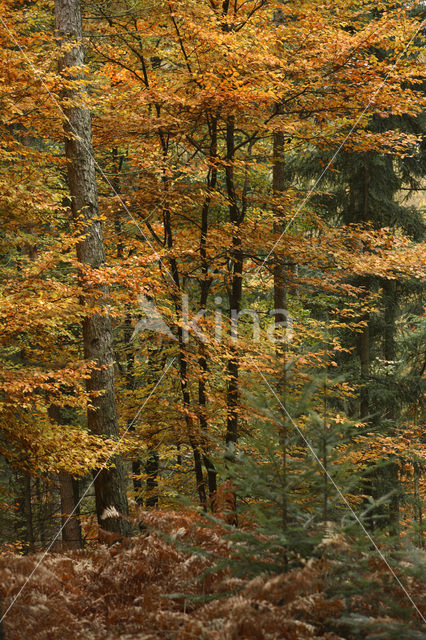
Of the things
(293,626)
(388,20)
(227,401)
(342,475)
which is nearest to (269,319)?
(227,401)

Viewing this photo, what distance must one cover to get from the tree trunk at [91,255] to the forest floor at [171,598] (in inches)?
127

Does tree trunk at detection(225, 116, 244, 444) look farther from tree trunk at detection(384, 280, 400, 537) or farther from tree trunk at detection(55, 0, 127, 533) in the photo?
tree trunk at detection(384, 280, 400, 537)

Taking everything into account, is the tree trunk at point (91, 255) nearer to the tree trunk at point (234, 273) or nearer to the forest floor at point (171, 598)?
the tree trunk at point (234, 273)

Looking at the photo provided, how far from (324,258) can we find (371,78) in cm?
272

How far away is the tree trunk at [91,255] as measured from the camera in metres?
6.67

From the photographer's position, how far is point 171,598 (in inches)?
113

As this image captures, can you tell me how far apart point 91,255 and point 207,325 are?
2.16 metres

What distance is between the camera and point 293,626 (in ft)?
7.82

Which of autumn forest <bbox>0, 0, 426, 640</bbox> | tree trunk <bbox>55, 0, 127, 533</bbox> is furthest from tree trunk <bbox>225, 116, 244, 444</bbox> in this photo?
tree trunk <bbox>55, 0, 127, 533</bbox>

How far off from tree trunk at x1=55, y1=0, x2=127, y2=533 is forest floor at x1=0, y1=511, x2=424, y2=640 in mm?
3232

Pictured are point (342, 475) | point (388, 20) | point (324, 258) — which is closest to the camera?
point (342, 475)

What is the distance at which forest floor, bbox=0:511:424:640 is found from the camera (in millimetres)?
2398

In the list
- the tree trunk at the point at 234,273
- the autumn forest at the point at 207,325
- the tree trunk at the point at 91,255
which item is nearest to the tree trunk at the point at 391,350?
the autumn forest at the point at 207,325

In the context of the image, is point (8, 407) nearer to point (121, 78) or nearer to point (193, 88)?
point (193, 88)
